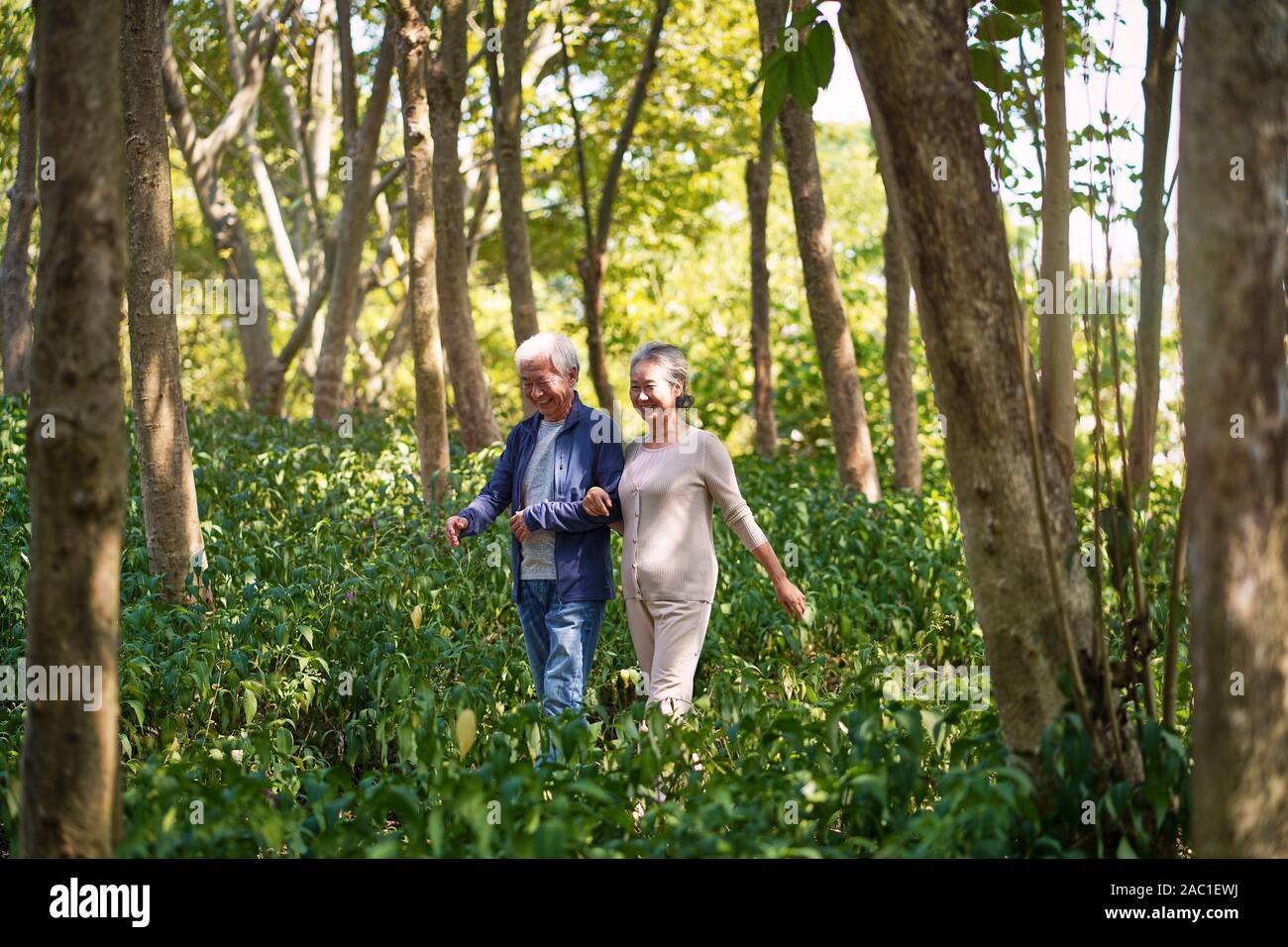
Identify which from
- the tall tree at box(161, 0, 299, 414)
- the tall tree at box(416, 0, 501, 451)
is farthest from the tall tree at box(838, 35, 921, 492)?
the tall tree at box(161, 0, 299, 414)

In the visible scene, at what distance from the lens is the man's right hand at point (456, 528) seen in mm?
5254

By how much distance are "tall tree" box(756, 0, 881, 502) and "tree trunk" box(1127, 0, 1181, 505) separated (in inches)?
196

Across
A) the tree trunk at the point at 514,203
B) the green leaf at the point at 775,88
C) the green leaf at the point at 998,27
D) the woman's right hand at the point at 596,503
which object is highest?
the tree trunk at the point at 514,203

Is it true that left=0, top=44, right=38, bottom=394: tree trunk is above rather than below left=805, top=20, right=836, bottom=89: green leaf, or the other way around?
above

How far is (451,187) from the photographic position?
10352 mm

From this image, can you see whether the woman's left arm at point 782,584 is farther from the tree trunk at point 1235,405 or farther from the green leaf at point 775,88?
the tree trunk at point 1235,405

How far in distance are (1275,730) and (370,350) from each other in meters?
25.2

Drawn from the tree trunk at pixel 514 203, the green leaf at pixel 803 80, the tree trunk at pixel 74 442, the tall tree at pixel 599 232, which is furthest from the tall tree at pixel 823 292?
the tree trunk at pixel 74 442

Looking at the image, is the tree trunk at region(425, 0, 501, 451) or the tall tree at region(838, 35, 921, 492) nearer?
the tree trunk at region(425, 0, 501, 451)

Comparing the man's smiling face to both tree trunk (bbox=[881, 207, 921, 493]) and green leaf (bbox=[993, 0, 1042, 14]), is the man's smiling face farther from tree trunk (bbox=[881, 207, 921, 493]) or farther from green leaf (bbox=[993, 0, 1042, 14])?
tree trunk (bbox=[881, 207, 921, 493])

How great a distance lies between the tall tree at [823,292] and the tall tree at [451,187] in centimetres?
246

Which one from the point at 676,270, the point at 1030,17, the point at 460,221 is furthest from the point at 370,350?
the point at 1030,17

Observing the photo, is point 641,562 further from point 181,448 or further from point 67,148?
point 181,448

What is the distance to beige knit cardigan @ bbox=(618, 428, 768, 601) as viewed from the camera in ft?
17.3
